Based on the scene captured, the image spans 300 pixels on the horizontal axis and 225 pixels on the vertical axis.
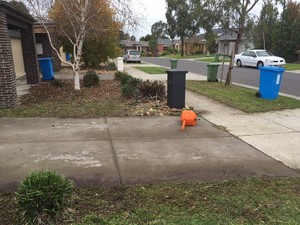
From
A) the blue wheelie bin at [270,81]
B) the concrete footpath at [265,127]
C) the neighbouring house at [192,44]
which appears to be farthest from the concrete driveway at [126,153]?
the neighbouring house at [192,44]

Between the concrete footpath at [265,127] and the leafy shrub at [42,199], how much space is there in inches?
135

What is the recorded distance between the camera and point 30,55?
1320 centimetres

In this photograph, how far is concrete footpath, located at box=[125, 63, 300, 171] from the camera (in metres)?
5.27

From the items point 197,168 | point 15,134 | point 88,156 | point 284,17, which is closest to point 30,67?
point 15,134

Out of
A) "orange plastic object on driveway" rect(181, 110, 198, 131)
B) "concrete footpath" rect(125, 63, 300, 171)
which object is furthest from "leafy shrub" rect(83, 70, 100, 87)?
"orange plastic object on driveway" rect(181, 110, 198, 131)

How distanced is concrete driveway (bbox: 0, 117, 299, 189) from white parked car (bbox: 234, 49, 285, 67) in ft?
62.9

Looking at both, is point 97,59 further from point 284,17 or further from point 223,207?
point 284,17

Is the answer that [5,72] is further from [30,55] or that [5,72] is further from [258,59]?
[258,59]

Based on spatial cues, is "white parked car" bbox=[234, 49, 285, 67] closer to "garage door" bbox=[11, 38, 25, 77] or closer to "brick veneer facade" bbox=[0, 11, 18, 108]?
"garage door" bbox=[11, 38, 25, 77]

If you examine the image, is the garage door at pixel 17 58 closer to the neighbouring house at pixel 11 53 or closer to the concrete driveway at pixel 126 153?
the neighbouring house at pixel 11 53

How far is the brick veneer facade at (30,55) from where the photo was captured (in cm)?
1300

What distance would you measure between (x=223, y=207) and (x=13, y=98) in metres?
6.89

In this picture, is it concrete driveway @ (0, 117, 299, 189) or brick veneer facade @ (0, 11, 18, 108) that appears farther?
brick veneer facade @ (0, 11, 18, 108)

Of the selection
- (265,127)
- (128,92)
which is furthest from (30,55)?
(265,127)
